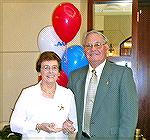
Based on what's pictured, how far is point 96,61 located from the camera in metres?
2.12

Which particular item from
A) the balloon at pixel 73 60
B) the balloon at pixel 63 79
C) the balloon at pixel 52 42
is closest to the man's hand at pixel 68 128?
the balloon at pixel 63 79

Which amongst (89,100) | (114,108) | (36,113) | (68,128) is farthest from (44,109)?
(114,108)

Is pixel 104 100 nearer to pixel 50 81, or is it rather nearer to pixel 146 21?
pixel 50 81

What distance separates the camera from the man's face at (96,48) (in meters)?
2.10

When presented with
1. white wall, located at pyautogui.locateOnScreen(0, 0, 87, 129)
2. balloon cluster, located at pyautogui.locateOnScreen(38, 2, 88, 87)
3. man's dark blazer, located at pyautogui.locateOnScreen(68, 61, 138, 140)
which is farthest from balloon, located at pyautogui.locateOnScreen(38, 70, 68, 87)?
white wall, located at pyautogui.locateOnScreen(0, 0, 87, 129)

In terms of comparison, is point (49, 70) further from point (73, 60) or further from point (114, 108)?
point (73, 60)

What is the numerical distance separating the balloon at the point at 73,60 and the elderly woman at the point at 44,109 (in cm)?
61

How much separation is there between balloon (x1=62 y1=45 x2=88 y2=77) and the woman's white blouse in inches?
25.1

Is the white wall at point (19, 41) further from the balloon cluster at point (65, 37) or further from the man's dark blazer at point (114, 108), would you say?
the man's dark blazer at point (114, 108)

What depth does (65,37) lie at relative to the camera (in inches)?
104

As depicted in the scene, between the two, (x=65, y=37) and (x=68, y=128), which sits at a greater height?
(x=65, y=37)

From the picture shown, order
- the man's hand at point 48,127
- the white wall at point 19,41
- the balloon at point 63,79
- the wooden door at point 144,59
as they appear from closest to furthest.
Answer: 1. the man's hand at point 48,127
2. the balloon at point 63,79
3. the white wall at point 19,41
4. the wooden door at point 144,59

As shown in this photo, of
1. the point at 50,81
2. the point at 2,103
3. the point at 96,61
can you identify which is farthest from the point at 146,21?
the point at 50,81

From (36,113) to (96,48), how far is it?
0.60 meters
